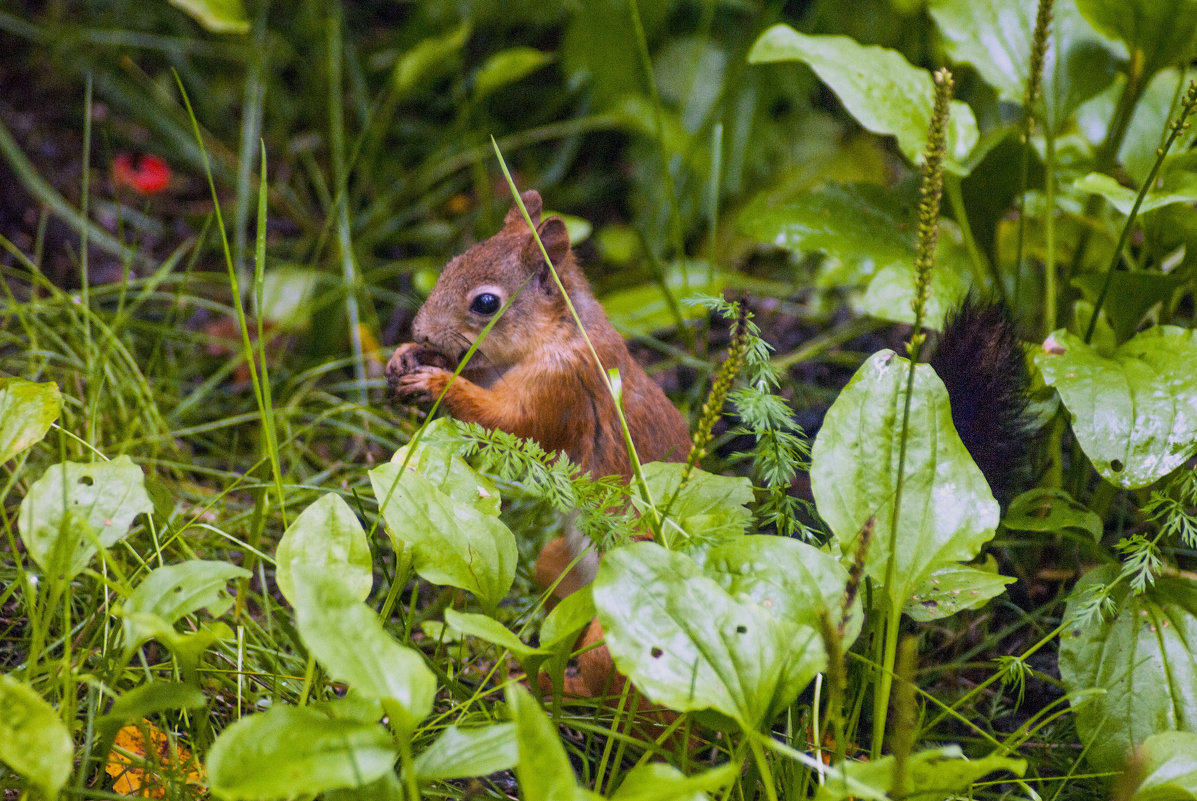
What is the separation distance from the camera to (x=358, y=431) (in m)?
1.98

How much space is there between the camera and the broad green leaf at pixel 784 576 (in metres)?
1.21

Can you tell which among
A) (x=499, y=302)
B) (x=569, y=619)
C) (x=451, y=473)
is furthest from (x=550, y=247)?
(x=569, y=619)

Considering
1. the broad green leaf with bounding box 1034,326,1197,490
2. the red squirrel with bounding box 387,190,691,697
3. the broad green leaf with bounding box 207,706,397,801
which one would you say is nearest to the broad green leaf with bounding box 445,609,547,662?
the broad green leaf with bounding box 207,706,397,801

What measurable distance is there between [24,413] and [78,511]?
22cm

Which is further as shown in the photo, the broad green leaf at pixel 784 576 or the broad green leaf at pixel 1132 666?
the broad green leaf at pixel 1132 666

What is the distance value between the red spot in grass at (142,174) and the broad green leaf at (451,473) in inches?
73.1

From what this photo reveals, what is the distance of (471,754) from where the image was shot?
3.41 feet

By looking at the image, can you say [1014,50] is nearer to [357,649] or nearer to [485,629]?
[485,629]

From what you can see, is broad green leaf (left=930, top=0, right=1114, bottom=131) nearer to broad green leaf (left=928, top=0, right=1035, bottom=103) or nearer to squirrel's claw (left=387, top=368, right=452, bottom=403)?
broad green leaf (left=928, top=0, right=1035, bottom=103)

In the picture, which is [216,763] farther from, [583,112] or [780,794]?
[583,112]

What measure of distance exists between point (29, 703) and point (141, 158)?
2.26 meters

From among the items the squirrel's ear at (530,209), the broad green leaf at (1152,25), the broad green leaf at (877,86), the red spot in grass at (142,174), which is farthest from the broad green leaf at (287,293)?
the broad green leaf at (1152,25)

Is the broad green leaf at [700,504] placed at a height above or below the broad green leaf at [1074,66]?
below

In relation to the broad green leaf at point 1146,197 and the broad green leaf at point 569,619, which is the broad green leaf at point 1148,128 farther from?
the broad green leaf at point 569,619
